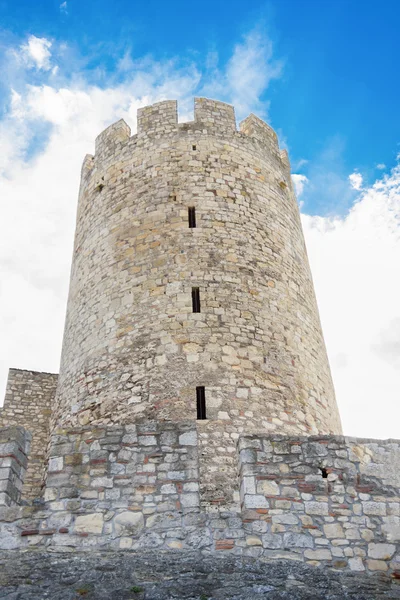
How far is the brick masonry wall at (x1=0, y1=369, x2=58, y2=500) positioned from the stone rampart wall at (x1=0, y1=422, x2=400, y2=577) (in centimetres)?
791

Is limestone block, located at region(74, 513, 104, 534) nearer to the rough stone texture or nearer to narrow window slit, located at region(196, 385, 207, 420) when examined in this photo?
the rough stone texture

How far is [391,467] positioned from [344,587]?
1503mm

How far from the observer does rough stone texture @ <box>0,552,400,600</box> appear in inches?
196

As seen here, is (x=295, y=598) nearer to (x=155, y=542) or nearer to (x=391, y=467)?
(x=155, y=542)

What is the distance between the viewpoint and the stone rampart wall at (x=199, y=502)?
5.41 meters

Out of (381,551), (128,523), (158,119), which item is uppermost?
(158,119)

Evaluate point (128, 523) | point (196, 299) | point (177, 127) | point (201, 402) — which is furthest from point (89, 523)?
point (177, 127)

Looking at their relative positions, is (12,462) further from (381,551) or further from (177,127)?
(177,127)

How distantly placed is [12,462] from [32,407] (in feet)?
28.0

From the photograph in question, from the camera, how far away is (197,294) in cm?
939

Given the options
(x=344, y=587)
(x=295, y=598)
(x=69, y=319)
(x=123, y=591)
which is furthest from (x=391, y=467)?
(x=69, y=319)

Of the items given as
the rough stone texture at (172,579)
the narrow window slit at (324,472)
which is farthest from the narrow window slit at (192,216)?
the rough stone texture at (172,579)

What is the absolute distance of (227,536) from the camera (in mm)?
5414

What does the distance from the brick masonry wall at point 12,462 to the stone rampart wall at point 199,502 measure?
19 centimetres
